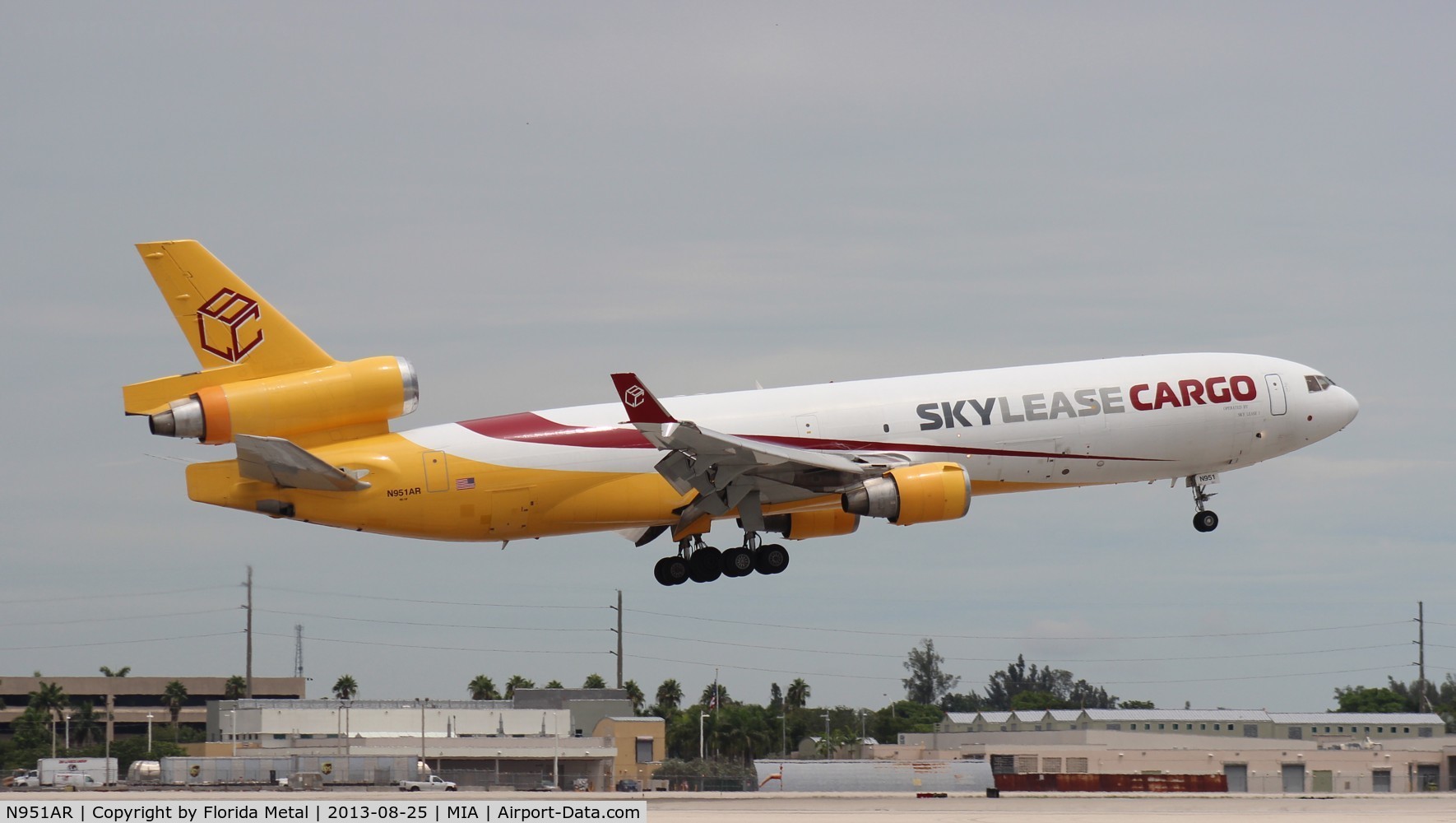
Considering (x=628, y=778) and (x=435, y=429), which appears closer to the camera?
(x=435, y=429)

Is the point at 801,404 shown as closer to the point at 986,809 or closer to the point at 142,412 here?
the point at 986,809

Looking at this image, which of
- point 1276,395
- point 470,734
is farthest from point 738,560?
point 470,734

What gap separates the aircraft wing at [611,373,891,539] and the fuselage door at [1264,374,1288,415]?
12.7m

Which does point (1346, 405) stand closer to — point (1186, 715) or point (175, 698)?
point (1186, 715)

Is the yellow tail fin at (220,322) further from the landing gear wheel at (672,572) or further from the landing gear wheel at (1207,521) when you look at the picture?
the landing gear wheel at (1207,521)

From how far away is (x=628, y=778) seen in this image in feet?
322

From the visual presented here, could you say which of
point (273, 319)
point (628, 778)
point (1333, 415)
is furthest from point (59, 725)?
point (1333, 415)

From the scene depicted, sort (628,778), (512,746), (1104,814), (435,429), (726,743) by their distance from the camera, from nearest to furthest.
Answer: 1. (1104,814)
2. (435,429)
3. (512,746)
4. (628,778)
5. (726,743)

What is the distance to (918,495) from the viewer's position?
45938 mm

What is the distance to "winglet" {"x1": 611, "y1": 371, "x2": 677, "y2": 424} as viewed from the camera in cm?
4184

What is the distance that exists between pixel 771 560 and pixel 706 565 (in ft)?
7.29

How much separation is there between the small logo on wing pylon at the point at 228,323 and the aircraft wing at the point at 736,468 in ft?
36.3

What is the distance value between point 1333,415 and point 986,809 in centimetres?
1820

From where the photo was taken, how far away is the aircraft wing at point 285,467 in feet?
142
